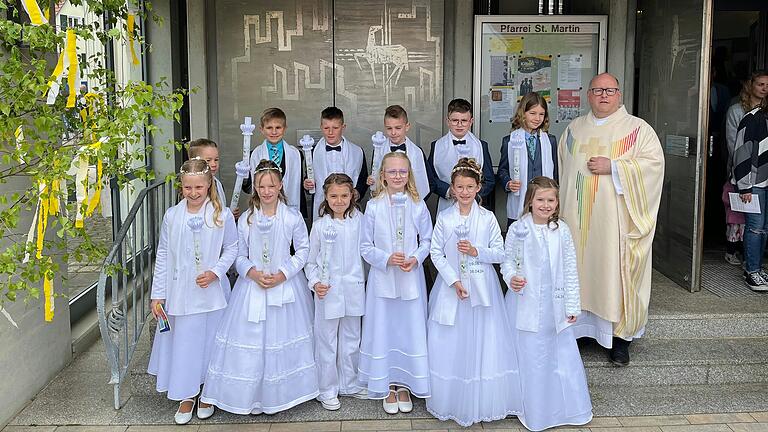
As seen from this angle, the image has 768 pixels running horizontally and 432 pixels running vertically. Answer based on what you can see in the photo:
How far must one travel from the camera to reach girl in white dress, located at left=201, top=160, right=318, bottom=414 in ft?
14.6

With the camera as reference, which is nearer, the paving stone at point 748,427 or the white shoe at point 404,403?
the paving stone at point 748,427

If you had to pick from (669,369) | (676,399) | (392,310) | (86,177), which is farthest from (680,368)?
(86,177)

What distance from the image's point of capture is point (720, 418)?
4586 millimetres

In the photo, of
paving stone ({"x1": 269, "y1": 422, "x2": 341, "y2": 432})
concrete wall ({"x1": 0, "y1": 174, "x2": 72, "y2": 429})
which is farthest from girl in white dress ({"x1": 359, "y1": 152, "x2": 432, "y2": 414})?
concrete wall ({"x1": 0, "y1": 174, "x2": 72, "y2": 429})

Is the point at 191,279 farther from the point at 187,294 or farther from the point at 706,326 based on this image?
the point at 706,326

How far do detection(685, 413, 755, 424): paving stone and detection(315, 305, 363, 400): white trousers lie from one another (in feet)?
6.65

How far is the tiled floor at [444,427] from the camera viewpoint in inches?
174

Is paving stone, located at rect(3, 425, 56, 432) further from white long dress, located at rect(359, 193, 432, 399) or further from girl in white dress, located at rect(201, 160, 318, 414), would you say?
white long dress, located at rect(359, 193, 432, 399)

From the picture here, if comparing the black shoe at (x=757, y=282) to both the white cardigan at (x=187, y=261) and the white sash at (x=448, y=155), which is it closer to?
the white sash at (x=448, y=155)

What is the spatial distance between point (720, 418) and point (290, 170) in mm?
3223

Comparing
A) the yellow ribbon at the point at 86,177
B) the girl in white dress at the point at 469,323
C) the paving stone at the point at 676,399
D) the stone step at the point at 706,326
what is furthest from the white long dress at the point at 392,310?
the stone step at the point at 706,326

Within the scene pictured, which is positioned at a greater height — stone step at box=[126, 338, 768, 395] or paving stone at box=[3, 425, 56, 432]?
stone step at box=[126, 338, 768, 395]

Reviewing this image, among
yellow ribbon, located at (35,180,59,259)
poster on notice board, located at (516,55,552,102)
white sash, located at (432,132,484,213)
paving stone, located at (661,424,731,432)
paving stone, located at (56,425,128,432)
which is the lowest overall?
paving stone, located at (56,425,128,432)

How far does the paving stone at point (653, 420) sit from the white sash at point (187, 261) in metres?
2.58
